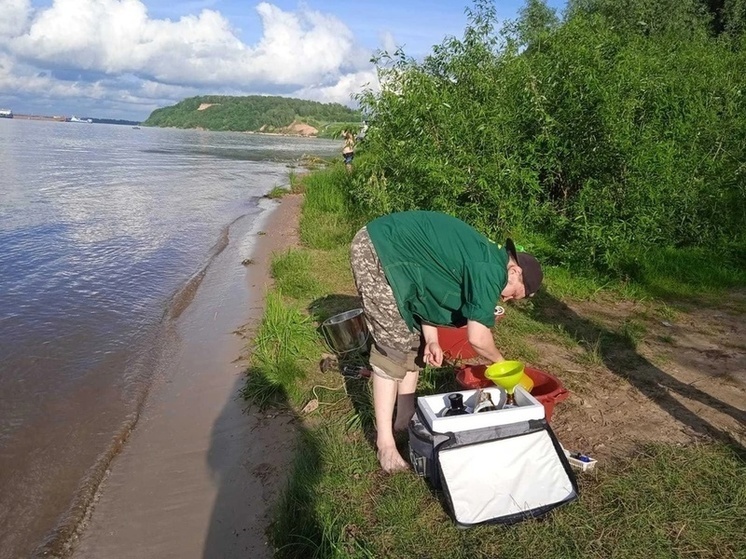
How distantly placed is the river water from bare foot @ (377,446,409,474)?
6.28ft

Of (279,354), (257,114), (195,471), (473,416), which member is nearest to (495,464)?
(473,416)

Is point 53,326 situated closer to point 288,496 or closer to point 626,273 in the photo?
point 288,496

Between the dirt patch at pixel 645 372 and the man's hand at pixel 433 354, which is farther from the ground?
the man's hand at pixel 433 354

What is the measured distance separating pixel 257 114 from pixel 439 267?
118m

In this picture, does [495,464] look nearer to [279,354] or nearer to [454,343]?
[454,343]

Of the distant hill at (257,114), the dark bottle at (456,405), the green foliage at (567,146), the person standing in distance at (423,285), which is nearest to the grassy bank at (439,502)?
the person standing in distance at (423,285)

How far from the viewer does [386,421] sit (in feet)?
10.5

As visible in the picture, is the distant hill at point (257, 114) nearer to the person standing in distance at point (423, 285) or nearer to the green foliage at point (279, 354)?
the green foliage at point (279, 354)

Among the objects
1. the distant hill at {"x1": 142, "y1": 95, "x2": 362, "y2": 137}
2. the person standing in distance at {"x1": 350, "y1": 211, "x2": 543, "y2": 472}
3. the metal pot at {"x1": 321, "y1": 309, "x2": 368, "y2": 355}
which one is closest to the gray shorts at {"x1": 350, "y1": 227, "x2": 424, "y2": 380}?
the person standing in distance at {"x1": 350, "y1": 211, "x2": 543, "y2": 472}

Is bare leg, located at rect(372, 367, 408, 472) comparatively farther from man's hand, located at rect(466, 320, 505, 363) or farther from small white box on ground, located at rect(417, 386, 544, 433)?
man's hand, located at rect(466, 320, 505, 363)

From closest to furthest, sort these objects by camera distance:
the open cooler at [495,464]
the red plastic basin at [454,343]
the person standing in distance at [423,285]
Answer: the open cooler at [495,464] < the person standing in distance at [423,285] < the red plastic basin at [454,343]

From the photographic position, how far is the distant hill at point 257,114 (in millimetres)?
107312

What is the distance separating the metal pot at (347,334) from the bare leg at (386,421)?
5.39 ft

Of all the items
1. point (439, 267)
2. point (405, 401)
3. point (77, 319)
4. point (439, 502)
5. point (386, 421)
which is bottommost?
point (77, 319)
